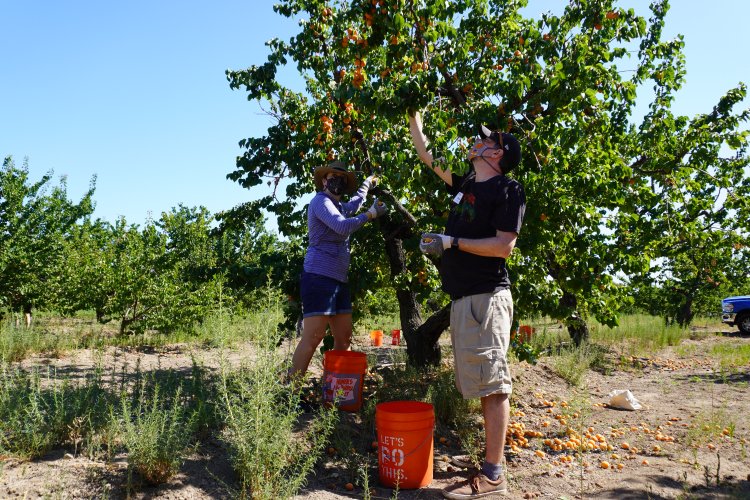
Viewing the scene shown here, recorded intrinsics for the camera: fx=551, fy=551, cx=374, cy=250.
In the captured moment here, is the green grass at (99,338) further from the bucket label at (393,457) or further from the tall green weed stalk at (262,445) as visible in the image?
the bucket label at (393,457)

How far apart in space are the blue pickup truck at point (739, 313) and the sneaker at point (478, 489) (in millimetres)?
15690

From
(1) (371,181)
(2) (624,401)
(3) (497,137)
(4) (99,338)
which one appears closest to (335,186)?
(1) (371,181)

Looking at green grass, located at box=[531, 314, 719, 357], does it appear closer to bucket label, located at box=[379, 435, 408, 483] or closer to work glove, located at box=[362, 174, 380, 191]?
work glove, located at box=[362, 174, 380, 191]

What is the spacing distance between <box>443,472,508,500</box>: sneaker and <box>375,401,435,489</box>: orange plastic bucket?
0.22m

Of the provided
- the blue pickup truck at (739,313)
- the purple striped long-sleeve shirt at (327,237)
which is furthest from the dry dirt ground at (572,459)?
the blue pickup truck at (739,313)

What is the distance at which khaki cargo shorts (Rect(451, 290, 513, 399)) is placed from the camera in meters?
3.27

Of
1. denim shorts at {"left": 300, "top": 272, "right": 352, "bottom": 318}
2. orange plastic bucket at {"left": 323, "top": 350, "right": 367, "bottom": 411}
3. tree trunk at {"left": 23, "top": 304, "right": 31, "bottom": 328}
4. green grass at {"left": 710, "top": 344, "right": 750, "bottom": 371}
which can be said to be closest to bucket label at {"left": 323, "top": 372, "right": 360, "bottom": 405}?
orange plastic bucket at {"left": 323, "top": 350, "right": 367, "bottom": 411}

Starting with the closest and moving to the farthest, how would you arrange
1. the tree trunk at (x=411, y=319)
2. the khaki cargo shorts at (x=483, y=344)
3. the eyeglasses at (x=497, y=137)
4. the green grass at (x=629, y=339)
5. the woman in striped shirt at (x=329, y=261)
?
the khaki cargo shorts at (x=483, y=344)
the eyeglasses at (x=497, y=137)
the woman in striped shirt at (x=329, y=261)
the tree trunk at (x=411, y=319)
the green grass at (x=629, y=339)

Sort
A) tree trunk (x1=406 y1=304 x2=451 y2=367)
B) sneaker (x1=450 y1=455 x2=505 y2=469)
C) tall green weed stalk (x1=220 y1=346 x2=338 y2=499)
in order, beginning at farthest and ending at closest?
1. tree trunk (x1=406 y1=304 x2=451 y2=367)
2. sneaker (x1=450 y1=455 x2=505 y2=469)
3. tall green weed stalk (x1=220 y1=346 x2=338 y2=499)

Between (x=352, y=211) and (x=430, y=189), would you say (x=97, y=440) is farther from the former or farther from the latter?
(x=430, y=189)

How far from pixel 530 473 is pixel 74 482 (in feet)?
9.31

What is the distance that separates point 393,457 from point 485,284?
3.93 feet

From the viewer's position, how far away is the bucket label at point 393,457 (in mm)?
3355

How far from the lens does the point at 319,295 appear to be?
4.27m
